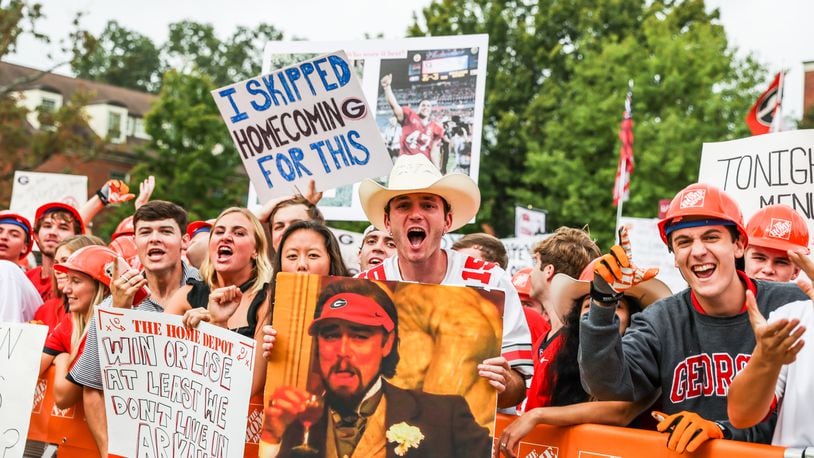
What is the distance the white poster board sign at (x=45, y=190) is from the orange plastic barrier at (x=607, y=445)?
8.31 m

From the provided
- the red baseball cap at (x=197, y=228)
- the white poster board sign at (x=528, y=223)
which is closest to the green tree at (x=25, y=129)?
the white poster board sign at (x=528, y=223)

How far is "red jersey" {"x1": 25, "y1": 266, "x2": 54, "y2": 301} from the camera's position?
328 inches

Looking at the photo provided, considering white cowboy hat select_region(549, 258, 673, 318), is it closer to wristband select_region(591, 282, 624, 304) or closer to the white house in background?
wristband select_region(591, 282, 624, 304)

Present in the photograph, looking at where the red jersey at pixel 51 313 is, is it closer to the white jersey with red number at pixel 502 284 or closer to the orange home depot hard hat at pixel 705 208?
the white jersey with red number at pixel 502 284

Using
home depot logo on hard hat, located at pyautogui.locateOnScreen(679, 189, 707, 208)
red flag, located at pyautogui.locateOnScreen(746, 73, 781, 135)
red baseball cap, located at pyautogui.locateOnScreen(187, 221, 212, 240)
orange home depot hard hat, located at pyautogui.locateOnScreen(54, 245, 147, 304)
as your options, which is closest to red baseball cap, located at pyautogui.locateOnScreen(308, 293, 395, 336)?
home depot logo on hard hat, located at pyautogui.locateOnScreen(679, 189, 707, 208)

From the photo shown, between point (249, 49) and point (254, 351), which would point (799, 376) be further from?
point (249, 49)

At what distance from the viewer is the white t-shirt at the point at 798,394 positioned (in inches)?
151

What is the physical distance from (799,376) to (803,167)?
9.60 ft

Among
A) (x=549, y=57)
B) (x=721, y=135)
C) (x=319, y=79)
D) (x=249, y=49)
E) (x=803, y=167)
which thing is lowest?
(x=803, y=167)

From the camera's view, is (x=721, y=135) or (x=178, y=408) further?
(x=721, y=135)

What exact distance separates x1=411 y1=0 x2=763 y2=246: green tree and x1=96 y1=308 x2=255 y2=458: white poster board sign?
94.8 feet

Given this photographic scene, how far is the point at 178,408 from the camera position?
5.07 meters

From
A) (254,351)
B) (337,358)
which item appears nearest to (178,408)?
(254,351)

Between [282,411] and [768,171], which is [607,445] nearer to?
[282,411]
